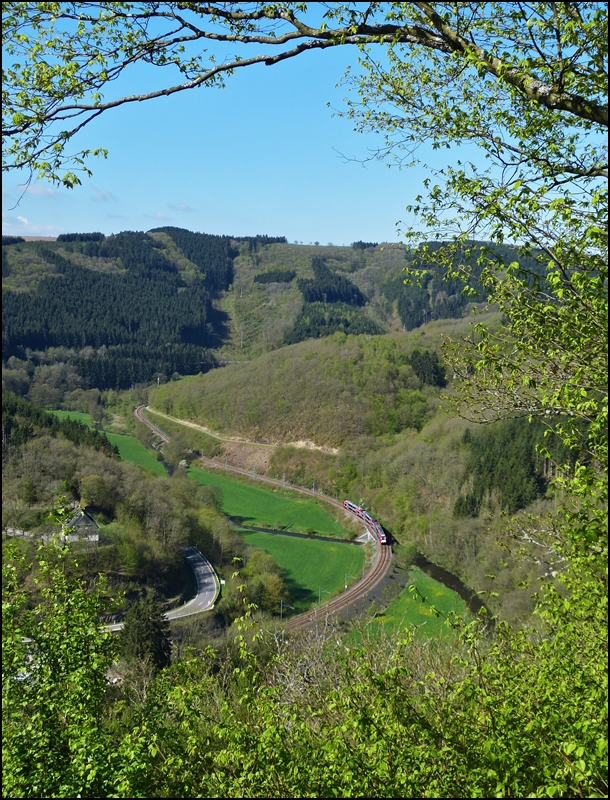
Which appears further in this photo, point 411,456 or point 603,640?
point 411,456

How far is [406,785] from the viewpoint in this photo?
5008 mm

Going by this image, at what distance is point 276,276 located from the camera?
7549 inches

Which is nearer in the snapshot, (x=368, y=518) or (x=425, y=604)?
(x=425, y=604)

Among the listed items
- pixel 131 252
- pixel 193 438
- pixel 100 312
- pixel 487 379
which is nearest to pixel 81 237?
pixel 131 252

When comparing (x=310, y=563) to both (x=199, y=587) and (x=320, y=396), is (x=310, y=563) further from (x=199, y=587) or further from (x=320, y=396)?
(x=320, y=396)

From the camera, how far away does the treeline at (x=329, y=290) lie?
17475cm

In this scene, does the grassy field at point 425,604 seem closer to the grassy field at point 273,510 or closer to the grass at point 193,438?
the grassy field at point 273,510

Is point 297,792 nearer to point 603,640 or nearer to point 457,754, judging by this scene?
point 457,754

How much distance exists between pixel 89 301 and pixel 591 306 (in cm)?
14898

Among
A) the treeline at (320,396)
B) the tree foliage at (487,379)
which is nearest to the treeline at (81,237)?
the treeline at (320,396)

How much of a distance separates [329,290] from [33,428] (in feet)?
458

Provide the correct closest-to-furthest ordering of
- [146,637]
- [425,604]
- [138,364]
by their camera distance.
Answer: [146,637] < [425,604] < [138,364]

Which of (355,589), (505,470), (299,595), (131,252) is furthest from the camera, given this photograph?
(131,252)

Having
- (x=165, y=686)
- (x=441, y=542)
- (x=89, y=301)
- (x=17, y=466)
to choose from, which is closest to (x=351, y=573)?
(x=441, y=542)
